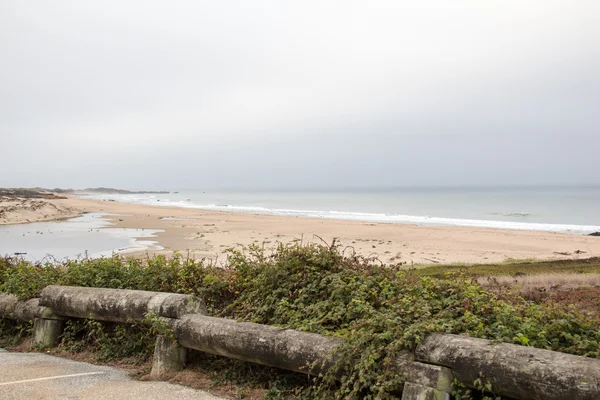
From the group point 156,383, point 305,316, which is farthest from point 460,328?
point 156,383

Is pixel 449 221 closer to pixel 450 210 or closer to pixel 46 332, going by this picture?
pixel 450 210

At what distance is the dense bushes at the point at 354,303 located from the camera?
3664 mm

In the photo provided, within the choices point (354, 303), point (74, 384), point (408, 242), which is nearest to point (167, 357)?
point (74, 384)

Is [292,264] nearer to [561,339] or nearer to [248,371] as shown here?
[248,371]

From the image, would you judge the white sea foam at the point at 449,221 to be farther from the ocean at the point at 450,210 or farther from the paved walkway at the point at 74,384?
the paved walkway at the point at 74,384

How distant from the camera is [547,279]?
39.9 feet

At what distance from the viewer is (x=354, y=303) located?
4.50m

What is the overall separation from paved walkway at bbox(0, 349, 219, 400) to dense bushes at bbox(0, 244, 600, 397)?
3.60ft

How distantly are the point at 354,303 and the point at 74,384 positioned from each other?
312 cm

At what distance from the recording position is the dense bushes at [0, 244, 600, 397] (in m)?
3.66

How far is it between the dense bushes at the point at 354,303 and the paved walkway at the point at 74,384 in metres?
1.10

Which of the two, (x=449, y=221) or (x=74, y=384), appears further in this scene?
(x=449, y=221)

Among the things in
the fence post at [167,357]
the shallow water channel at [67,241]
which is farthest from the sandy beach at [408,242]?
the fence post at [167,357]

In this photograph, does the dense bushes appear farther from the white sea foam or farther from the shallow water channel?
the white sea foam
